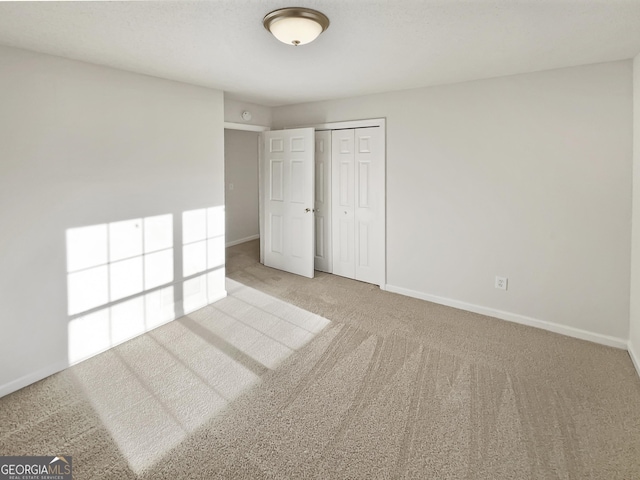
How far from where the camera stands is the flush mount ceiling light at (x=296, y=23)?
1869 millimetres

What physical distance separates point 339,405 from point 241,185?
518 centimetres

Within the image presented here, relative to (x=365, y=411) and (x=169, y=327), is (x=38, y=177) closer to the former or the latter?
(x=169, y=327)

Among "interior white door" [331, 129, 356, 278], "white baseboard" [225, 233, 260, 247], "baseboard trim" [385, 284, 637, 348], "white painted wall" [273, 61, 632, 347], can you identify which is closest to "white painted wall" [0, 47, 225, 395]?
"interior white door" [331, 129, 356, 278]

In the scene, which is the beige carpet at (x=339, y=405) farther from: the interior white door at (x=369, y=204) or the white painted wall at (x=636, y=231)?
the interior white door at (x=369, y=204)

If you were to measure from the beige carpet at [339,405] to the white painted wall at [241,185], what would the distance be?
11.0ft

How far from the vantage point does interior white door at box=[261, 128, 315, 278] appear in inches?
183

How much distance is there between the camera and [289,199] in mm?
4887

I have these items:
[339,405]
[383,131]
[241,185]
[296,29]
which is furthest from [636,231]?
[241,185]

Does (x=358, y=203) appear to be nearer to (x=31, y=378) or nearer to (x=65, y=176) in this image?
(x=65, y=176)

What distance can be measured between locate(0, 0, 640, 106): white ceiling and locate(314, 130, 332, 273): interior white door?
1409 mm

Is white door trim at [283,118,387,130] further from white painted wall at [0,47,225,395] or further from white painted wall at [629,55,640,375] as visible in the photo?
white painted wall at [629,55,640,375]

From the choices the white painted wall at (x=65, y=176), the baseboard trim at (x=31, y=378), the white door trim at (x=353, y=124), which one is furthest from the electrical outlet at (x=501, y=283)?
the baseboard trim at (x=31, y=378)

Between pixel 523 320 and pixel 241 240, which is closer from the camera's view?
pixel 523 320

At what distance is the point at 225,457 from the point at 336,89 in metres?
3.54
